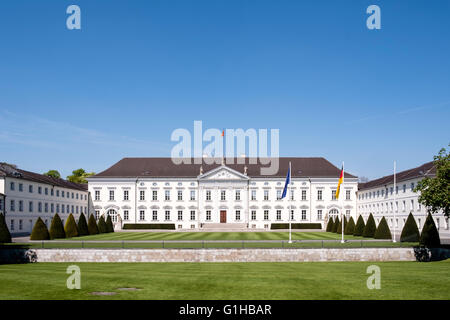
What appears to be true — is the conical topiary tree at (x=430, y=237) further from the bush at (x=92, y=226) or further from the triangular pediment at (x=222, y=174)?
the triangular pediment at (x=222, y=174)

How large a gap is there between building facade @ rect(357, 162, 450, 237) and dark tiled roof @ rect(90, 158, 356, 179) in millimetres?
7435

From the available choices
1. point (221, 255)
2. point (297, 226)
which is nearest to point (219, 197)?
point (297, 226)

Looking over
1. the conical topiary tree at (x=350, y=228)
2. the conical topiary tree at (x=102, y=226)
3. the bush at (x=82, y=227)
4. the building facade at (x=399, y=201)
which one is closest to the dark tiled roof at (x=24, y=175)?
the bush at (x=82, y=227)

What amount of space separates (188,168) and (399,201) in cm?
3705

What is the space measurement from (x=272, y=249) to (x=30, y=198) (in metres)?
40.8

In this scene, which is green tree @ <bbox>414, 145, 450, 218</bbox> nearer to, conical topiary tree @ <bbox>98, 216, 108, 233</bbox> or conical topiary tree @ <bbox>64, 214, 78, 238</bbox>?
conical topiary tree @ <bbox>64, 214, 78, 238</bbox>

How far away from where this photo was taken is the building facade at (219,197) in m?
78.7

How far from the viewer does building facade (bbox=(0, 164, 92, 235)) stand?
180 ft

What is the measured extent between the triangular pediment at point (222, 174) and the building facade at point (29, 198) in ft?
74.3

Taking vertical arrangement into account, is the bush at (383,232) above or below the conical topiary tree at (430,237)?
below

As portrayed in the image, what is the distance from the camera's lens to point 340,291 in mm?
17812
